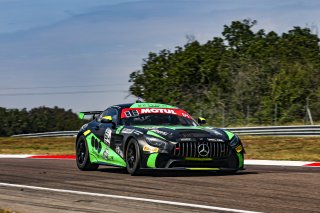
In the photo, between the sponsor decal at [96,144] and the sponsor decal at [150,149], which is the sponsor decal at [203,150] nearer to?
the sponsor decal at [150,149]

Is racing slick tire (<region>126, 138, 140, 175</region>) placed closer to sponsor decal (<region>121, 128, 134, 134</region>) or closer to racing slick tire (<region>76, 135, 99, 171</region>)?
sponsor decal (<region>121, 128, 134, 134</region>)

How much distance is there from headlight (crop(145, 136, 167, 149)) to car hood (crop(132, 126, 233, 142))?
0.24ft

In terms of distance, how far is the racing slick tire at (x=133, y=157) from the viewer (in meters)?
11.1

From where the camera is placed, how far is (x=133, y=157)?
11.3 metres

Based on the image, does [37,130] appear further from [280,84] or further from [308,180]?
[308,180]

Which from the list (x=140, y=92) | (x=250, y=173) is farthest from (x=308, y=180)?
(x=140, y=92)

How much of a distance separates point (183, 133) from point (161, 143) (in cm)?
40

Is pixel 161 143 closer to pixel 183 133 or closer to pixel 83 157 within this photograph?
pixel 183 133

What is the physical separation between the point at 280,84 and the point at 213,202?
34056mm

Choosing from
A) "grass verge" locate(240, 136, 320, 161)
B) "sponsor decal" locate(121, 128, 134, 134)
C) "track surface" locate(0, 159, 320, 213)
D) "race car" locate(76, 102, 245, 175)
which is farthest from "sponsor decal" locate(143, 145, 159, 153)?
"grass verge" locate(240, 136, 320, 161)

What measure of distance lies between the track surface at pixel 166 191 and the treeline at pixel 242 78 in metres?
19.4

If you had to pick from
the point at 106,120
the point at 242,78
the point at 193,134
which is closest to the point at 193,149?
the point at 193,134

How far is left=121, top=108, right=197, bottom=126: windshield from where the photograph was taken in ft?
40.1

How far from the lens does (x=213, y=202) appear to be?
755 centimetres
